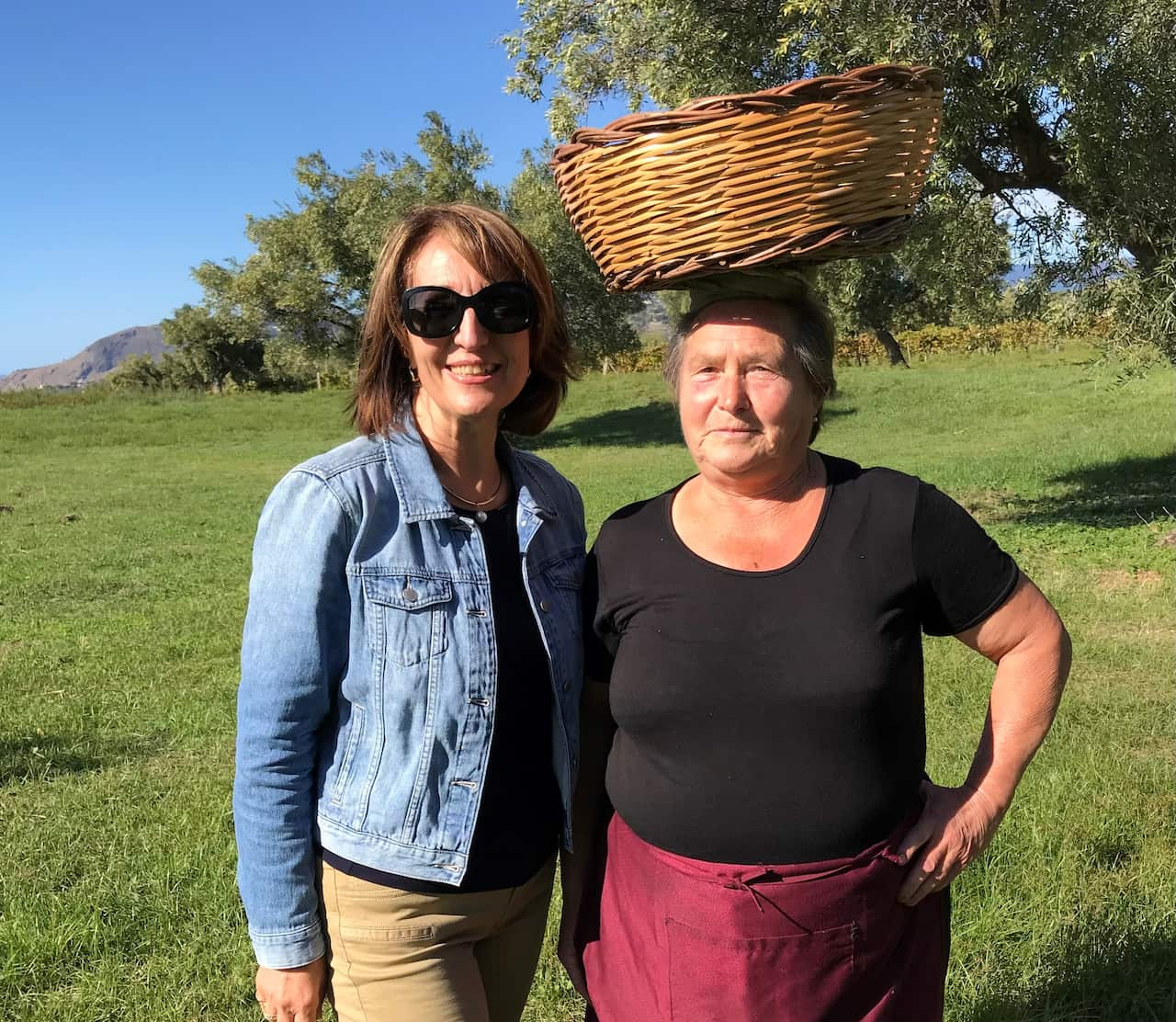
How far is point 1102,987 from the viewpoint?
120 inches

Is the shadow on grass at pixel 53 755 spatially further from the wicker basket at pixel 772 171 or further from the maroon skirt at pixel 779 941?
the wicker basket at pixel 772 171

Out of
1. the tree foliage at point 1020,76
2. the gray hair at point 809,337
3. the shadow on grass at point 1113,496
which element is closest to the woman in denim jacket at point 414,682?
the gray hair at point 809,337

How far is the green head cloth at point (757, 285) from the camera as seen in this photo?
5.99ft

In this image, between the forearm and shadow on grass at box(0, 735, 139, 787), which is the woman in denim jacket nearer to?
the forearm

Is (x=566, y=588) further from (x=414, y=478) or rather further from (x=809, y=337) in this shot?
(x=809, y=337)

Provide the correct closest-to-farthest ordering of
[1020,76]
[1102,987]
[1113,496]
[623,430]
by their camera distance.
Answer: [1102,987]
[1020,76]
[1113,496]
[623,430]

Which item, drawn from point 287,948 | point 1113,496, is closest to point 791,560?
point 287,948

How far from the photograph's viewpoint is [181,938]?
11.6 feet

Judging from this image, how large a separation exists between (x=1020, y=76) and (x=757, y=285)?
7.56 metres

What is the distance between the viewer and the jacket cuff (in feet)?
6.22

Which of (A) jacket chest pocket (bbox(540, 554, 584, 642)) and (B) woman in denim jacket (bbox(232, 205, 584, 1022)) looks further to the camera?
(A) jacket chest pocket (bbox(540, 554, 584, 642))

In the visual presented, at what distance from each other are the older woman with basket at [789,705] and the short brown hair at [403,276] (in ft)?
1.35

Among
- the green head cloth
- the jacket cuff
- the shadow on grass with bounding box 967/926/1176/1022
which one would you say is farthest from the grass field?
the green head cloth

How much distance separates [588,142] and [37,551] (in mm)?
11910
